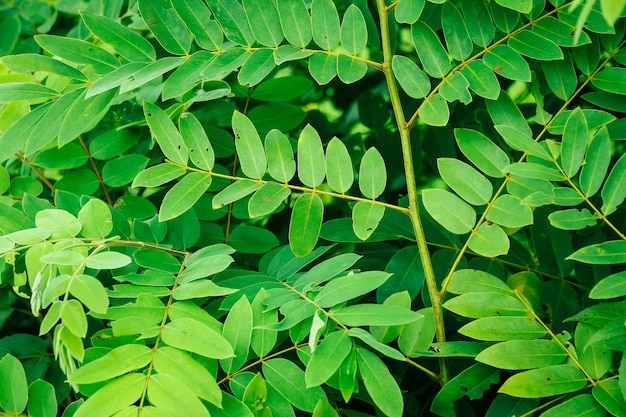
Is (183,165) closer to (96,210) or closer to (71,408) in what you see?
(96,210)

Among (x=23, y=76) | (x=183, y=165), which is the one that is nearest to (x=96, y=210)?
(x=183, y=165)

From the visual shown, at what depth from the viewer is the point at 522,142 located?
896mm

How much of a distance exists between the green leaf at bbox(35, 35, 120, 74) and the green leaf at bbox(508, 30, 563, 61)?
57 centimetres

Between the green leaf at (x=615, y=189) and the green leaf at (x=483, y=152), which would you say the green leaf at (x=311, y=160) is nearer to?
the green leaf at (x=483, y=152)

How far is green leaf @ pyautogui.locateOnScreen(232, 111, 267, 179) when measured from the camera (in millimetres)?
957

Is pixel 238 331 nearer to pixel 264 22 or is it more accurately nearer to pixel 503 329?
pixel 503 329

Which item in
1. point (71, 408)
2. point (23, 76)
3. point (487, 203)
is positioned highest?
point (23, 76)

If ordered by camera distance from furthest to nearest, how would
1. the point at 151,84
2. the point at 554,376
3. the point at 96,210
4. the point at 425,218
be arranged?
the point at 151,84, the point at 425,218, the point at 96,210, the point at 554,376

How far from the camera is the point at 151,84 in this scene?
4.07ft

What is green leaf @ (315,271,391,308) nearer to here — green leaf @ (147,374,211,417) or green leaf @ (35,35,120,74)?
green leaf @ (147,374,211,417)

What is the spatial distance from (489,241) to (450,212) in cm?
6

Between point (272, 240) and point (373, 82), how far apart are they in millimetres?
682

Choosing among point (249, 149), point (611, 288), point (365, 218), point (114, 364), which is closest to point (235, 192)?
point (249, 149)

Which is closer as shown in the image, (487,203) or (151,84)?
(487,203)
